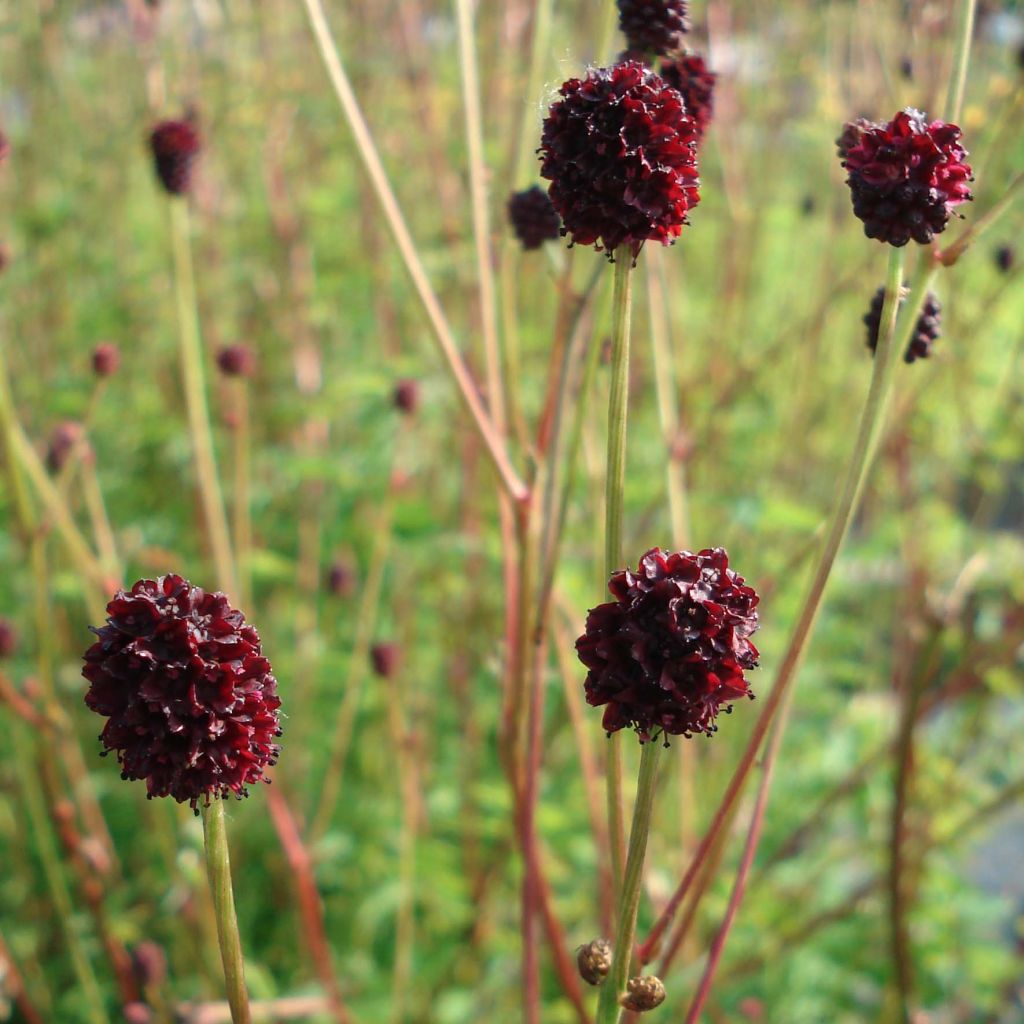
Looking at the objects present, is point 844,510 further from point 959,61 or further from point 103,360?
point 103,360

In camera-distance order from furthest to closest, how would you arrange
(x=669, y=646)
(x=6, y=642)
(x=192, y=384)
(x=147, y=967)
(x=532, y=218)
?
1. (x=6, y=642)
2. (x=147, y=967)
3. (x=192, y=384)
4. (x=532, y=218)
5. (x=669, y=646)

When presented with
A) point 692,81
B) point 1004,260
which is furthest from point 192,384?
point 1004,260

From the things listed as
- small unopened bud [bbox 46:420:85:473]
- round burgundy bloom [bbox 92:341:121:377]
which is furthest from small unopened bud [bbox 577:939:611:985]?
small unopened bud [bbox 46:420:85:473]

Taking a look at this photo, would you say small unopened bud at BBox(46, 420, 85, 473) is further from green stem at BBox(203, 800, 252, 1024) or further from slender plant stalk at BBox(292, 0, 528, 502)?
green stem at BBox(203, 800, 252, 1024)

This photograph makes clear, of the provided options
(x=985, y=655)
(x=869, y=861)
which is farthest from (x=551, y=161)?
(x=869, y=861)

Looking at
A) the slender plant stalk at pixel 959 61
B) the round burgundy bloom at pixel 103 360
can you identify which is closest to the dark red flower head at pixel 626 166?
the slender plant stalk at pixel 959 61

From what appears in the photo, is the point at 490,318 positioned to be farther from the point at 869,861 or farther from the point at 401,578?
the point at 869,861

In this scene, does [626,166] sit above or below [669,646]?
above

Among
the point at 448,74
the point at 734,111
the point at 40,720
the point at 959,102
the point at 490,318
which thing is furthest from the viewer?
the point at 448,74
